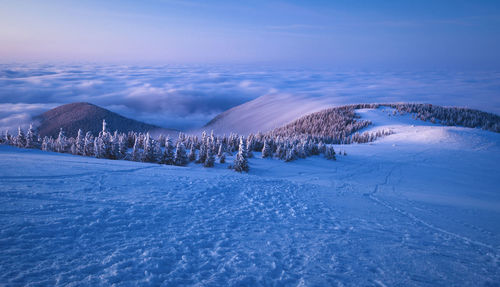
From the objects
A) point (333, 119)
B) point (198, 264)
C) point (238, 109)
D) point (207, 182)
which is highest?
point (238, 109)

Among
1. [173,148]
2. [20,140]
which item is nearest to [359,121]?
[173,148]

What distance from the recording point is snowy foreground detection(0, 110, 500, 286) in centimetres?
545

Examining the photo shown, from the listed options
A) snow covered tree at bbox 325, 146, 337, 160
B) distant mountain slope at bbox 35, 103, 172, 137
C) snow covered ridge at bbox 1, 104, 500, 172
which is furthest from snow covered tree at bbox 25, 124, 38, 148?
distant mountain slope at bbox 35, 103, 172, 137

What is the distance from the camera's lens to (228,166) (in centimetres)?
1862

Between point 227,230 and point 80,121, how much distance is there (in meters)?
109

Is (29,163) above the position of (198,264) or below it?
above

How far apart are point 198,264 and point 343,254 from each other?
412 cm

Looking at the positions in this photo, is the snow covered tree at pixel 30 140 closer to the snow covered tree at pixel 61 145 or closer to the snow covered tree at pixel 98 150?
the snow covered tree at pixel 61 145

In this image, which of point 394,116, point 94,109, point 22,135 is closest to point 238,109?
point 94,109

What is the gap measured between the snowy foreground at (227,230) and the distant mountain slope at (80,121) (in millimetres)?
92755

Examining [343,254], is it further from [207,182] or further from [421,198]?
[421,198]

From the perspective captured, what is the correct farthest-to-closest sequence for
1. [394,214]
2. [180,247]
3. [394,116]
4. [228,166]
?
1. [394,116]
2. [228,166]
3. [394,214]
4. [180,247]

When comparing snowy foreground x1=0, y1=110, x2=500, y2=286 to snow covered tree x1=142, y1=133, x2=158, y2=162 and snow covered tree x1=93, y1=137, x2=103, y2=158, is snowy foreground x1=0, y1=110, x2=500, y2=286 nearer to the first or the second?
snow covered tree x1=142, y1=133, x2=158, y2=162

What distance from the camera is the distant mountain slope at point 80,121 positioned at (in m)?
90.2
